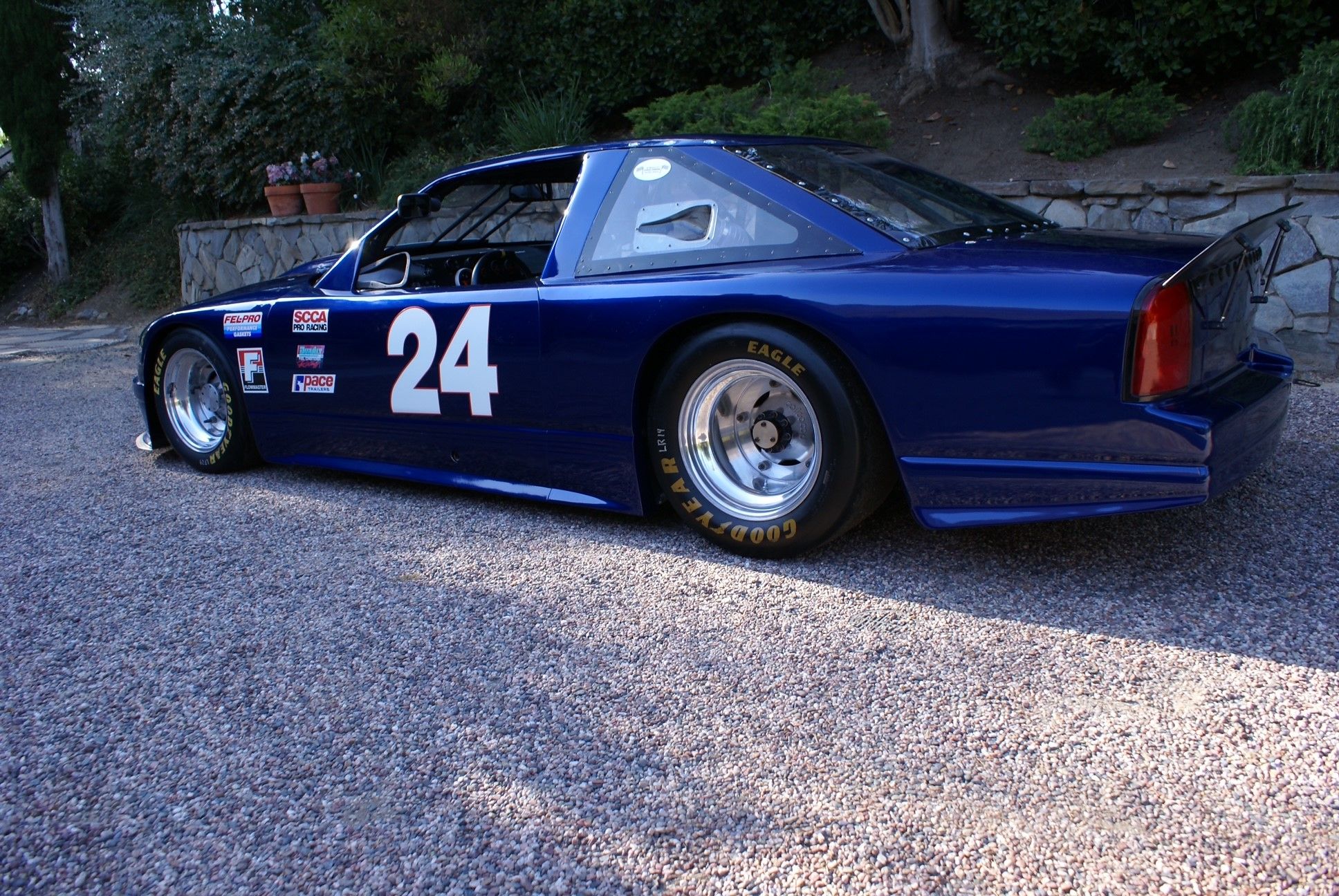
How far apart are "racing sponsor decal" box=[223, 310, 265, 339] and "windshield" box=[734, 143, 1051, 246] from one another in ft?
7.28

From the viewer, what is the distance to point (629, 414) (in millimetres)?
3396

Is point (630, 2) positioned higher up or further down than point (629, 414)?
higher up

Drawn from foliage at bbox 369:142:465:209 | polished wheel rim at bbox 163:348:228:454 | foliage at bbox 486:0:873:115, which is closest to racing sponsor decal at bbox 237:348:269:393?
polished wheel rim at bbox 163:348:228:454

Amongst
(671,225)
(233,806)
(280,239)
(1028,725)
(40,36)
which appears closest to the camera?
(233,806)

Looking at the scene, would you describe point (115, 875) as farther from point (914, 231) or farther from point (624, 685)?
point (914, 231)

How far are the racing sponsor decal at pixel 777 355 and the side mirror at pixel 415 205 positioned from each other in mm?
1583

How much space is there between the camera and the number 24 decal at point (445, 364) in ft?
12.1

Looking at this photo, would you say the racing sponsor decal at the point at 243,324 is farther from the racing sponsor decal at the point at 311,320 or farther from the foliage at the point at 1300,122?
the foliage at the point at 1300,122

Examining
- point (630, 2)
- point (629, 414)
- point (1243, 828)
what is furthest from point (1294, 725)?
point (630, 2)

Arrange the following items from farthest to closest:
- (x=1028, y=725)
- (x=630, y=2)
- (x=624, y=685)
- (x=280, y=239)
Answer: (x=280, y=239) < (x=630, y=2) < (x=624, y=685) < (x=1028, y=725)

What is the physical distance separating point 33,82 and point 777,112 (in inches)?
386

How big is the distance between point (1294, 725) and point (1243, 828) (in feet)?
1.41

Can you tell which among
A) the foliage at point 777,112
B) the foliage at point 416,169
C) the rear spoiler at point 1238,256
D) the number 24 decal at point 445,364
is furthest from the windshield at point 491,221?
the rear spoiler at point 1238,256

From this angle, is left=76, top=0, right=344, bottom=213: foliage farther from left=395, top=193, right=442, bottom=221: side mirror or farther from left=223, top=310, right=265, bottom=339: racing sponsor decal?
left=395, top=193, right=442, bottom=221: side mirror
